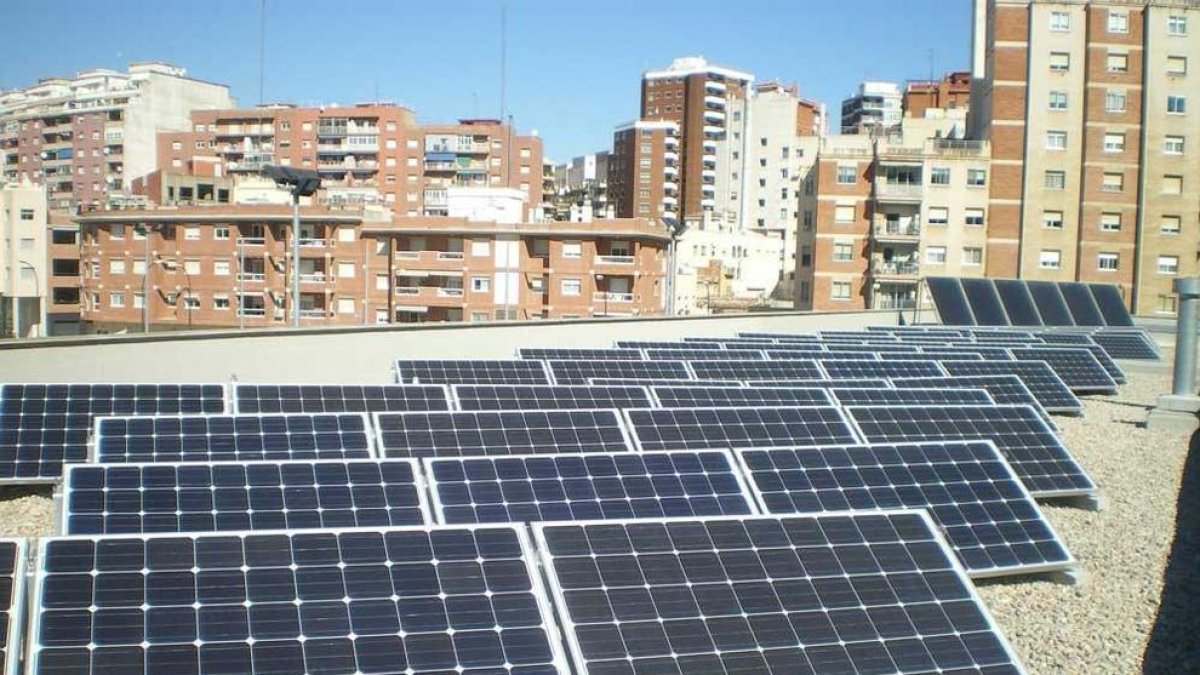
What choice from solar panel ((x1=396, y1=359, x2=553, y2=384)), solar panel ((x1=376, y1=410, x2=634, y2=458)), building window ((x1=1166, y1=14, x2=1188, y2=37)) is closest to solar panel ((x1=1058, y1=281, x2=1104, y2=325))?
building window ((x1=1166, y1=14, x2=1188, y2=37))

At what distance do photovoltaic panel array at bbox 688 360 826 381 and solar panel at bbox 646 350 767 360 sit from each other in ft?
6.71

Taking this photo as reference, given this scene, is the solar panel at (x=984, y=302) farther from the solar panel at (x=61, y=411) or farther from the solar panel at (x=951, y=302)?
the solar panel at (x=61, y=411)

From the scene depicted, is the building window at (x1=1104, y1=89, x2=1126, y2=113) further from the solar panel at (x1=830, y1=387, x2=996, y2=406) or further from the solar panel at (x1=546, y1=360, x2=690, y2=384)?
the solar panel at (x1=830, y1=387, x2=996, y2=406)

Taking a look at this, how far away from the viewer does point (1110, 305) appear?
42.7 meters

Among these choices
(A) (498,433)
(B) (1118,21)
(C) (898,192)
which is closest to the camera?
(A) (498,433)

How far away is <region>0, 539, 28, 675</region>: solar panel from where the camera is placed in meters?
4.88

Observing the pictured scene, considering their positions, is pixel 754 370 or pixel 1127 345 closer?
pixel 754 370

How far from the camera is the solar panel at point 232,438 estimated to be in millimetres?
10328

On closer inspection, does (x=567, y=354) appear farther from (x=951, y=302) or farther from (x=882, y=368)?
(x=951, y=302)

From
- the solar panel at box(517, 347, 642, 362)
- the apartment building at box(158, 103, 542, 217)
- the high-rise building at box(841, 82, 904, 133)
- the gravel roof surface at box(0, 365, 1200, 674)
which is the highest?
the high-rise building at box(841, 82, 904, 133)

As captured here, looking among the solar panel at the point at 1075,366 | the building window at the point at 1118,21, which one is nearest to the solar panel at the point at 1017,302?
the solar panel at the point at 1075,366

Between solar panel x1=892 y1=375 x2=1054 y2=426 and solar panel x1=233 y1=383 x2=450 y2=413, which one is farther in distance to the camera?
solar panel x1=892 y1=375 x2=1054 y2=426

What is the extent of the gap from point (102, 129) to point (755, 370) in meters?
101

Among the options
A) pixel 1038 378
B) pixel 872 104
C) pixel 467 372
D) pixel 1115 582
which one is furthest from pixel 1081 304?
pixel 872 104
